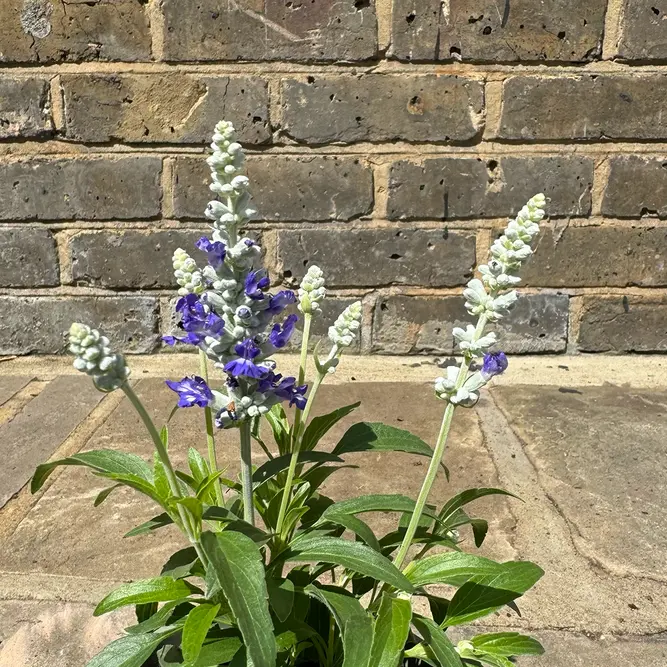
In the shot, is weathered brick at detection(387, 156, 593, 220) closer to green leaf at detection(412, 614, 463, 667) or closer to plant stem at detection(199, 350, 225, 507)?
plant stem at detection(199, 350, 225, 507)

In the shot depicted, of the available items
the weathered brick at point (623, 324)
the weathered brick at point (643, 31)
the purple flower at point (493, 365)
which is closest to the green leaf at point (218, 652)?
the purple flower at point (493, 365)

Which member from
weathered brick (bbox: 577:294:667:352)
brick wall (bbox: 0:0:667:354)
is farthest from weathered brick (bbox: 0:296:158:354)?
weathered brick (bbox: 577:294:667:352)

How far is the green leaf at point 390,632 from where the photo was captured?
810 millimetres

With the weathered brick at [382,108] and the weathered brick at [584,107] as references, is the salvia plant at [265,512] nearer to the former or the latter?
the weathered brick at [382,108]

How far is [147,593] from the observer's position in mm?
891

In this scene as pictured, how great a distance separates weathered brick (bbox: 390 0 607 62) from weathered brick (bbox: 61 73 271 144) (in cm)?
56

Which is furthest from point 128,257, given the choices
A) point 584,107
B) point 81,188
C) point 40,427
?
point 584,107

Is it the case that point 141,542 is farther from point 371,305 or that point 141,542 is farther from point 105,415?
point 371,305

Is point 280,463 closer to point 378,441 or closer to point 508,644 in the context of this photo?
point 378,441

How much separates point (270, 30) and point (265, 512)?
1.99 meters

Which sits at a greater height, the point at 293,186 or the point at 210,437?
the point at 293,186

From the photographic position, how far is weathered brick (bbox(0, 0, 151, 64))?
246 centimetres

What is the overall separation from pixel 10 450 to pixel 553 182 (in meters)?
2.06

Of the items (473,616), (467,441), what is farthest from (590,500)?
(473,616)
